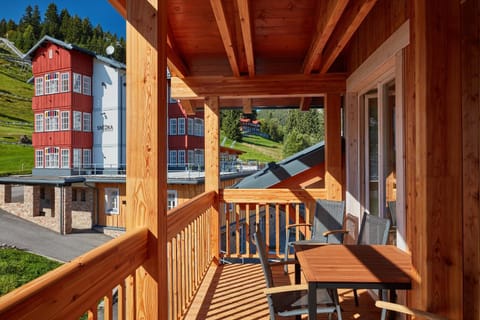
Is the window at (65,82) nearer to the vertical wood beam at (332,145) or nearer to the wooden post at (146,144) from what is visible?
the vertical wood beam at (332,145)

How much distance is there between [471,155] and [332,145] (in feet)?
7.80

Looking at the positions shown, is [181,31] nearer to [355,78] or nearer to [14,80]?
[355,78]

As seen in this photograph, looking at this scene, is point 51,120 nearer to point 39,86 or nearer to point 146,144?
point 39,86

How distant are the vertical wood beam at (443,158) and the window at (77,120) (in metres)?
18.0

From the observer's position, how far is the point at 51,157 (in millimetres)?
17562

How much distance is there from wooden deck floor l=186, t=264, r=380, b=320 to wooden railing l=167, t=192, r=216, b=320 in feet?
0.40

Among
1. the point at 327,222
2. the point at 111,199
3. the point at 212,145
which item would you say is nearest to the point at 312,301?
the point at 327,222

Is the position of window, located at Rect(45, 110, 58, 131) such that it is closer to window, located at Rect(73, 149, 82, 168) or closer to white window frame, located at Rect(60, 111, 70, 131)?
white window frame, located at Rect(60, 111, 70, 131)

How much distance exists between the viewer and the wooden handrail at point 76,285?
77 centimetres

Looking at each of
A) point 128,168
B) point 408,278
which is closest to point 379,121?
point 408,278

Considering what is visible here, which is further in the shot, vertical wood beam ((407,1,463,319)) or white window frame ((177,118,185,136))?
white window frame ((177,118,185,136))

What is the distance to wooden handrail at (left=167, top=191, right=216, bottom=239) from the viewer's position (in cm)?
225

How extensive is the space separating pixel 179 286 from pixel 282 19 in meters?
2.72

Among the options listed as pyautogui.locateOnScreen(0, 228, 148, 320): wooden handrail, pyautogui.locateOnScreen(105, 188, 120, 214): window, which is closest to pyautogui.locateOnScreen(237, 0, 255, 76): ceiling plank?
pyautogui.locateOnScreen(0, 228, 148, 320): wooden handrail
